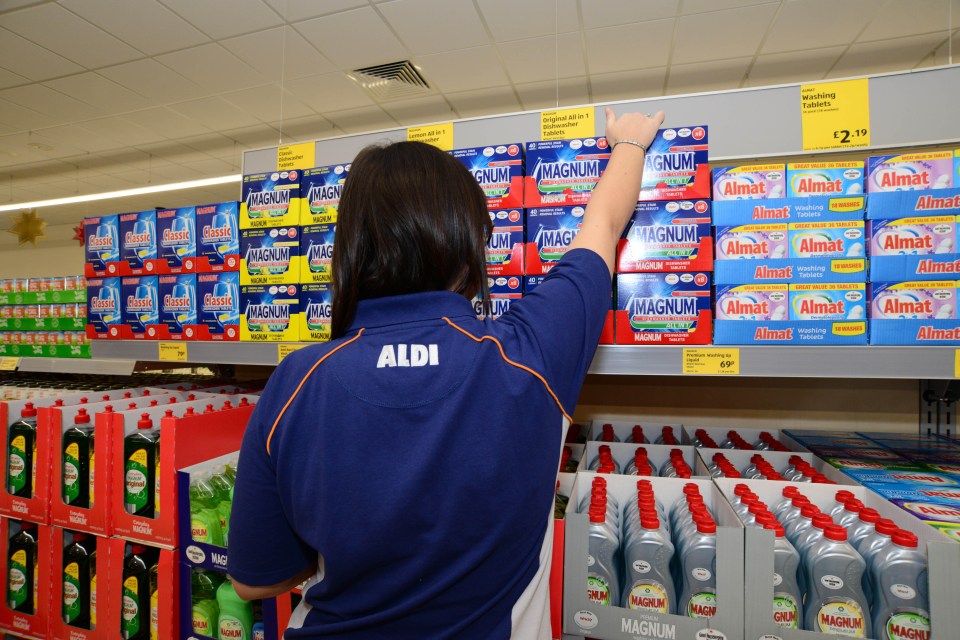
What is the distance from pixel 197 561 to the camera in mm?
1400

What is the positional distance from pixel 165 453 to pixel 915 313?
1956 mm

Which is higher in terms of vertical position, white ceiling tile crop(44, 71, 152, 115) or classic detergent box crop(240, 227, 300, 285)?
white ceiling tile crop(44, 71, 152, 115)

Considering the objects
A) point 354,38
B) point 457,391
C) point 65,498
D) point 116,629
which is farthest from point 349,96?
point 457,391

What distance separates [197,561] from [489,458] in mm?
1168

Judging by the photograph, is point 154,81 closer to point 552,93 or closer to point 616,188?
point 552,93

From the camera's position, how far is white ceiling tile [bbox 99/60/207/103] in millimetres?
4621

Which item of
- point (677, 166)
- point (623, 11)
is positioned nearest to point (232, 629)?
point (677, 166)

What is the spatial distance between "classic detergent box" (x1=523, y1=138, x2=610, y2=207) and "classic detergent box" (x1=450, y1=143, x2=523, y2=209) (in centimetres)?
2

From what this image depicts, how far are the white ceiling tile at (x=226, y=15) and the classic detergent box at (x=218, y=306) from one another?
3.11m

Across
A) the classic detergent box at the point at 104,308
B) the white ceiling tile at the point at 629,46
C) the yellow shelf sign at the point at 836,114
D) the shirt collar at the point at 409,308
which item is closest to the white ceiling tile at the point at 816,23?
the white ceiling tile at the point at 629,46

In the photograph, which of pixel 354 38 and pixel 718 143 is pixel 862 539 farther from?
pixel 354 38

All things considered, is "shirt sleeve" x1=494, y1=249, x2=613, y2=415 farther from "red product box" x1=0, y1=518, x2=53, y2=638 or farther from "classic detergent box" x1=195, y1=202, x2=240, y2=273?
"red product box" x1=0, y1=518, x2=53, y2=638

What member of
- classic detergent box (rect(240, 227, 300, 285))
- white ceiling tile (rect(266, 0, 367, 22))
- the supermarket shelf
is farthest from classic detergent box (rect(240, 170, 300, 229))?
white ceiling tile (rect(266, 0, 367, 22))

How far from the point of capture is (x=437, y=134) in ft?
5.03
